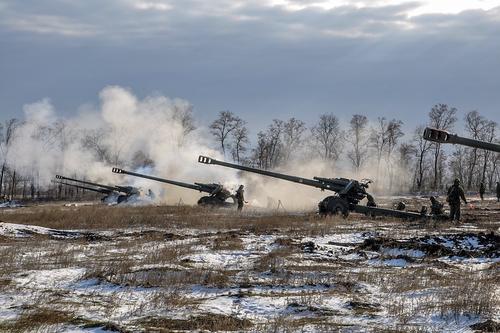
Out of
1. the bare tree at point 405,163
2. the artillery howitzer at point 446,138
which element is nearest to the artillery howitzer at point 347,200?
the artillery howitzer at point 446,138

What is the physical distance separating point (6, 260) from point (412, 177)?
9870cm

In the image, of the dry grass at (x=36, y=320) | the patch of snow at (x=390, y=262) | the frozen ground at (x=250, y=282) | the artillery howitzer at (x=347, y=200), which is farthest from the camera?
the artillery howitzer at (x=347, y=200)

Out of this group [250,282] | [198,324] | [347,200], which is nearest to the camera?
[198,324]

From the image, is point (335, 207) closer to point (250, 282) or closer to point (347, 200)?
point (347, 200)

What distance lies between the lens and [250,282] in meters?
10.1

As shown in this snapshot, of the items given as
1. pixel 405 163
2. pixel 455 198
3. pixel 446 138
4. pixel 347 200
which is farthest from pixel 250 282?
pixel 405 163

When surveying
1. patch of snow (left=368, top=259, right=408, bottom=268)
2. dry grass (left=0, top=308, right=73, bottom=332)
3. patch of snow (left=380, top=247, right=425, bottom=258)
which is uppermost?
patch of snow (left=380, top=247, right=425, bottom=258)

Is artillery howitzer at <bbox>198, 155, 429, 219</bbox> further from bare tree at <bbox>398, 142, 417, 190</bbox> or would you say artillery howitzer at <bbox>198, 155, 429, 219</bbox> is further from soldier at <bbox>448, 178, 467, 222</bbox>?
bare tree at <bbox>398, 142, 417, 190</bbox>

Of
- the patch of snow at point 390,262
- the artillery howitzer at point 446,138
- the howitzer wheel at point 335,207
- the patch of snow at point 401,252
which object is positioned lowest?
the patch of snow at point 390,262

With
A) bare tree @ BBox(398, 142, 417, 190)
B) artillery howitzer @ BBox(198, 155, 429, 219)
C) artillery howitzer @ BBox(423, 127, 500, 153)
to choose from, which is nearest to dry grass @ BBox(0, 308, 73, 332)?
artillery howitzer @ BBox(423, 127, 500, 153)

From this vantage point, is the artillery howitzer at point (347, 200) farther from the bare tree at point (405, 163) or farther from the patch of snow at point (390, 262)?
the bare tree at point (405, 163)

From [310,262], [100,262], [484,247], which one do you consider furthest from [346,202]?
[100,262]

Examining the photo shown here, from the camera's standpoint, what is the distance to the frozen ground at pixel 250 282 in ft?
24.5

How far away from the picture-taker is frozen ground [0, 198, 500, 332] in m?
7.46
